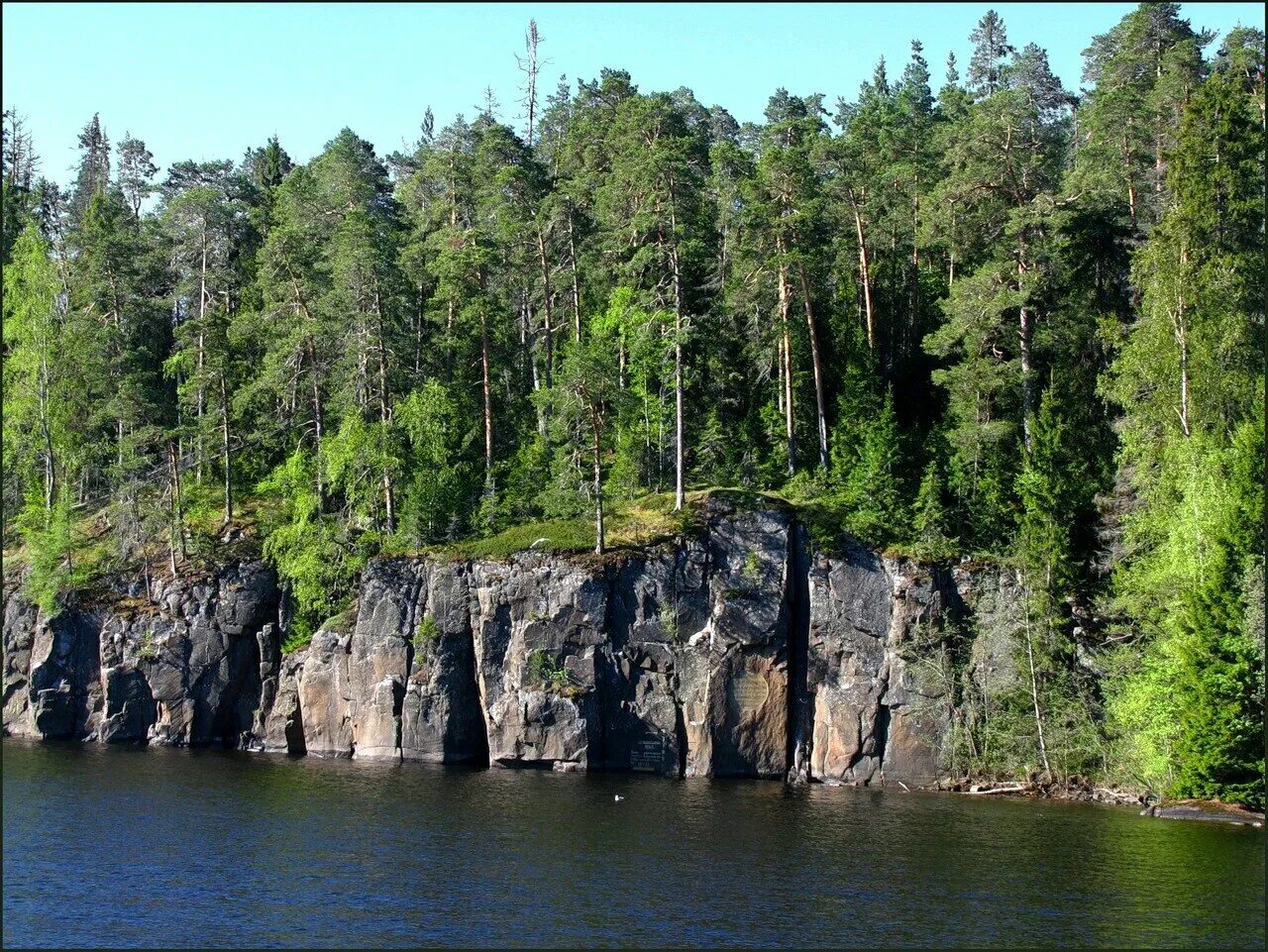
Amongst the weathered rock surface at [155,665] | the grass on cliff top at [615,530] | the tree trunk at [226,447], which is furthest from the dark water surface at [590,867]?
the tree trunk at [226,447]

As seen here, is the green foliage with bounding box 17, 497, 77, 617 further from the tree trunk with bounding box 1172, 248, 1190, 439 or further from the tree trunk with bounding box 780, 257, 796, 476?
the tree trunk with bounding box 1172, 248, 1190, 439

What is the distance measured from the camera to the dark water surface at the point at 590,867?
1256 inches

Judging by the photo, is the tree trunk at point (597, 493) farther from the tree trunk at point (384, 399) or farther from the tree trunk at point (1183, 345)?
the tree trunk at point (1183, 345)

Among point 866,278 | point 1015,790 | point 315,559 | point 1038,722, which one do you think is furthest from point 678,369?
point 1015,790

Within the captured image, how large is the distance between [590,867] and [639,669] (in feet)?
62.2

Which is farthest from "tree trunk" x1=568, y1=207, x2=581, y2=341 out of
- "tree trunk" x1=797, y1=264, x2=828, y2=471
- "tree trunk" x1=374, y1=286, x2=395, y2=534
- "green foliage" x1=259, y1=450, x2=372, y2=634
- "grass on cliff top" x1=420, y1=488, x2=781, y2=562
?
"green foliage" x1=259, y1=450, x2=372, y2=634

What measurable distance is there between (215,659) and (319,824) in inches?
882

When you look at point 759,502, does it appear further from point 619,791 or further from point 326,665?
point 326,665

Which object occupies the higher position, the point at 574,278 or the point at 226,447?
the point at 574,278

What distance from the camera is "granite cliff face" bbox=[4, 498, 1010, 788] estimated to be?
53750mm

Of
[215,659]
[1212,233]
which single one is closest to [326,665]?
[215,659]

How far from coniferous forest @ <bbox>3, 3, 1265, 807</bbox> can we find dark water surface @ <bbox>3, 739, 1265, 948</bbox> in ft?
29.0

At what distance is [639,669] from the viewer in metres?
56.2

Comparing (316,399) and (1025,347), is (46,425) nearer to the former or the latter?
(316,399)
